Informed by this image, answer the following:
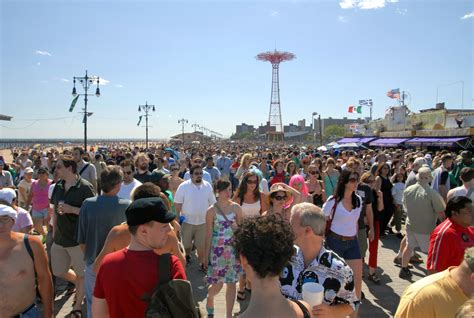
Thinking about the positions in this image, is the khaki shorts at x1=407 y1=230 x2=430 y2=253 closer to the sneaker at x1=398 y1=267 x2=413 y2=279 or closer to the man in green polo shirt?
the sneaker at x1=398 y1=267 x2=413 y2=279

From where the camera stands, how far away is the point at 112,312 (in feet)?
6.58

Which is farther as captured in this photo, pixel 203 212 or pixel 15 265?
pixel 203 212

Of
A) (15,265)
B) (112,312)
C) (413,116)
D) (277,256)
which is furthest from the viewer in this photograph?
(413,116)

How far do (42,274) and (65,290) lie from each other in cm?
274

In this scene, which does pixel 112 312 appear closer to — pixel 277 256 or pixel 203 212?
pixel 277 256

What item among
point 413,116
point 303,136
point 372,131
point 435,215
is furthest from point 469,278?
point 303,136

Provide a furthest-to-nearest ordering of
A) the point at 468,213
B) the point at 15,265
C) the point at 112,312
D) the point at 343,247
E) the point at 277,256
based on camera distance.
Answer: the point at 343,247 → the point at 468,213 → the point at 15,265 → the point at 112,312 → the point at 277,256

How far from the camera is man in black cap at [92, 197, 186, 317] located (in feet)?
6.44

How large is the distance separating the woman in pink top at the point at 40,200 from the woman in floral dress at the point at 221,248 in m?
4.16

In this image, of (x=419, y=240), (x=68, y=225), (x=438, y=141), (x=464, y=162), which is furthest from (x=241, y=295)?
(x=438, y=141)

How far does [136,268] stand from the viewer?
1.96 meters

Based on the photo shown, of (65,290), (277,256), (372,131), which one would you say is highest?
(372,131)

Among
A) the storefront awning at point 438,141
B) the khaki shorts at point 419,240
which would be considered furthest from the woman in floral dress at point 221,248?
the storefront awning at point 438,141

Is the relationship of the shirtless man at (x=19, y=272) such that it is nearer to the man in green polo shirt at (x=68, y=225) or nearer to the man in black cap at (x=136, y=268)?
the man in black cap at (x=136, y=268)
